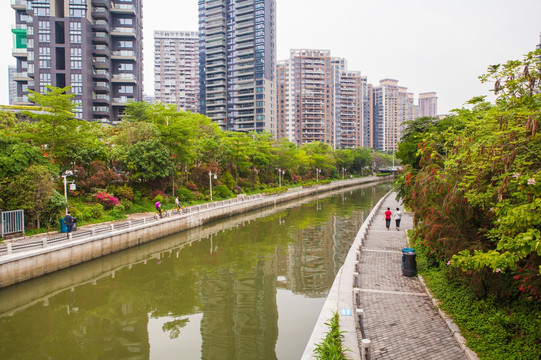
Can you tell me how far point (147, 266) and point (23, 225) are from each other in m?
6.40

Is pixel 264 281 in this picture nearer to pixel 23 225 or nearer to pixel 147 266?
pixel 147 266

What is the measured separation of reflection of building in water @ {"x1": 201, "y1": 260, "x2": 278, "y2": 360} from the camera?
10.0 metres

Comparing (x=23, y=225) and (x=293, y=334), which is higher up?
(x=23, y=225)

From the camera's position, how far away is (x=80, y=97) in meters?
52.1

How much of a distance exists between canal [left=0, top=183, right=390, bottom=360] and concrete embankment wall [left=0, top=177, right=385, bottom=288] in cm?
40

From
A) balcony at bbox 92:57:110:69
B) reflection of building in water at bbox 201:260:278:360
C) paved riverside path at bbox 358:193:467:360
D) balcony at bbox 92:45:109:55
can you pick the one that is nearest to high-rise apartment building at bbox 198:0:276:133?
balcony at bbox 92:57:110:69

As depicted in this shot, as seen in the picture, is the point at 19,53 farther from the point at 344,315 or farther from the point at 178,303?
the point at 344,315

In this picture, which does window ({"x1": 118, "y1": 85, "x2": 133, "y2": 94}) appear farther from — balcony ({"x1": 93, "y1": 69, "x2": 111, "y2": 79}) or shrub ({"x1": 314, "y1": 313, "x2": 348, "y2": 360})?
shrub ({"x1": 314, "y1": 313, "x2": 348, "y2": 360})

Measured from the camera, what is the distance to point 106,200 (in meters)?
25.0

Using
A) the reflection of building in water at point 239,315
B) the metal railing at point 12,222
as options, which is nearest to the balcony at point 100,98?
the metal railing at point 12,222

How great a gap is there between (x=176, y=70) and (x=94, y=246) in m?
132

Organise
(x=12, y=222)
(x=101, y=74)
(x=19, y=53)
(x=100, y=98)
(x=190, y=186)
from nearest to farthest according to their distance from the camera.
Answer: (x=12, y=222)
(x=190, y=186)
(x=100, y=98)
(x=101, y=74)
(x=19, y=53)

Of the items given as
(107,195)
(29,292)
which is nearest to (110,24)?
(107,195)

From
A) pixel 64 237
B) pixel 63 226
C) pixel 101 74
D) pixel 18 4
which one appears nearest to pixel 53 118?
pixel 63 226
